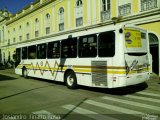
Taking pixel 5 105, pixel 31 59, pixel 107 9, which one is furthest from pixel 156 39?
pixel 5 105

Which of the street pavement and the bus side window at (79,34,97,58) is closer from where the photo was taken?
the street pavement

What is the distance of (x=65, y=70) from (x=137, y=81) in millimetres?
4369

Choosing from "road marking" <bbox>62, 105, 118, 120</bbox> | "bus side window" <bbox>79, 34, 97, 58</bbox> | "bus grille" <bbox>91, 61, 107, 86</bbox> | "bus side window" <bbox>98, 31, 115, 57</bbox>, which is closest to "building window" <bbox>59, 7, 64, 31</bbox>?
"bus side window" <bbox>79, 34, 97, 58</bbox>

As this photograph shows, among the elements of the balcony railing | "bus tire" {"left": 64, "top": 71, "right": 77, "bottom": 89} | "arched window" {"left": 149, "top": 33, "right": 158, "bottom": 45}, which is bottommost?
"bus tire" {"left": 64, "top": 71, "right": 77, "bottom": 89}

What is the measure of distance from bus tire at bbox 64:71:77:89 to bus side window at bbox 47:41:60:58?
1.47 m

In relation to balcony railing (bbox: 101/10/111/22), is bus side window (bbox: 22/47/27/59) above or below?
below

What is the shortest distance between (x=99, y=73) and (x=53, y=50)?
4793mm

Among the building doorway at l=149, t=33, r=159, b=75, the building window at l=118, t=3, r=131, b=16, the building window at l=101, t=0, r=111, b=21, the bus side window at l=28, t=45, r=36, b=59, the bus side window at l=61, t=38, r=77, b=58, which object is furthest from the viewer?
the building window at l=101, t=0, r=111, b=21

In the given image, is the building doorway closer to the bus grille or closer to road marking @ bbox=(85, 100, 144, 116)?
the bus grille

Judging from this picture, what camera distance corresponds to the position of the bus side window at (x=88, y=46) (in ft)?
37.9

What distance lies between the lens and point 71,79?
13500mm

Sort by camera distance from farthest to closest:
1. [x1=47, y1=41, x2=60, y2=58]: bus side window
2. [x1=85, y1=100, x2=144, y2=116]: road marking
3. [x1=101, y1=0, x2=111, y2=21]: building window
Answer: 1. [x1=101, y1=0, x2=111, y2=21]: building window
2. [x1=47, y1=41, x2=60, y2=58]: bus side window
3. [x1=85, y1=100, x2=144, y2=116]: road marking

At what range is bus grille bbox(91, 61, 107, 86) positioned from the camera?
1091 centimetres

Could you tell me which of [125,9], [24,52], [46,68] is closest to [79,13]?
[125,9]
